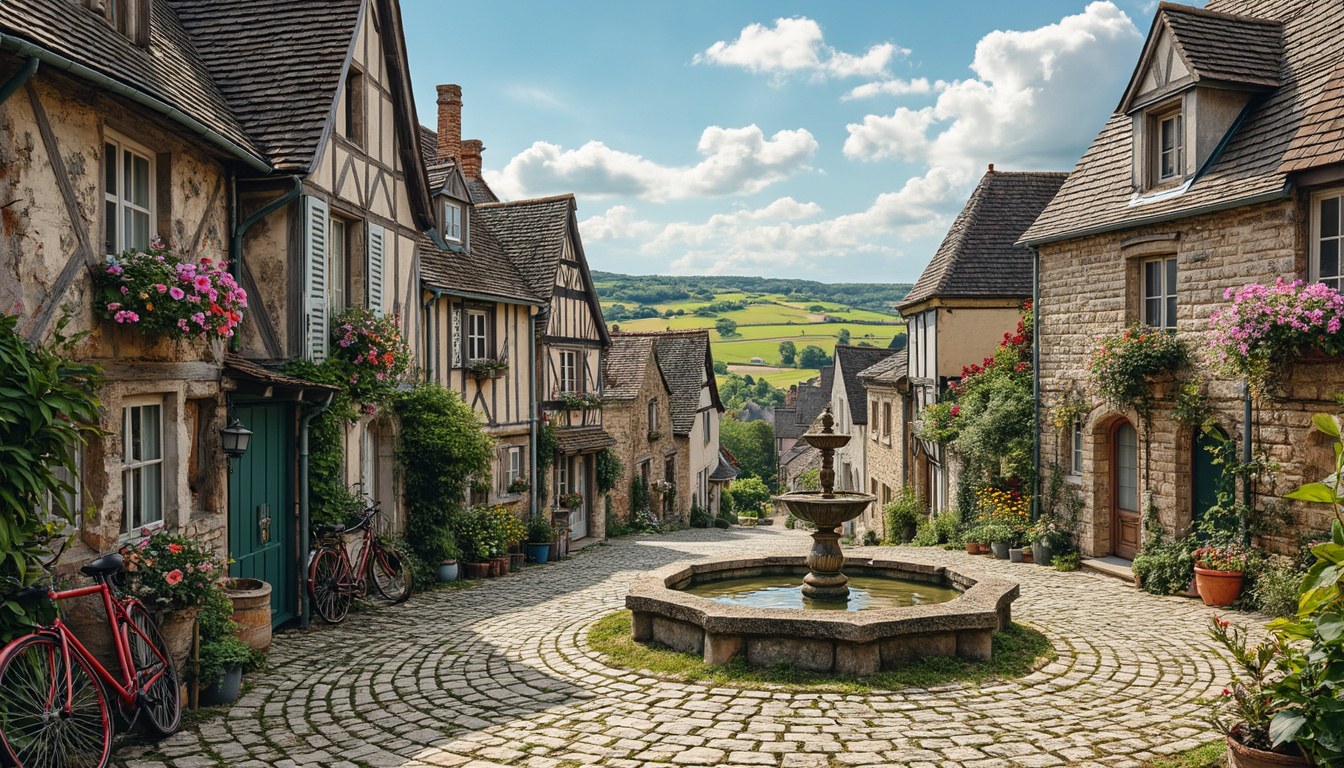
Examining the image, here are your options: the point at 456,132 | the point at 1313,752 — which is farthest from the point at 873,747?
the point at 456,132

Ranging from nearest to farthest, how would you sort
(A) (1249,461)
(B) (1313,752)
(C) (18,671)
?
(B) (1313,752) < (C) (18,671) < (A) (1249,461)

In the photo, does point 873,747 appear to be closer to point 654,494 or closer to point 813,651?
point 813,651

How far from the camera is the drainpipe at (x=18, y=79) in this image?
6.01 meters

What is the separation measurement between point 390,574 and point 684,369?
23.8 metres

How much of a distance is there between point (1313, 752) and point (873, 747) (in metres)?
2.54

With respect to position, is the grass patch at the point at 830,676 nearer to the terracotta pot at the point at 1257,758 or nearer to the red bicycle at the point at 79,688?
the terracotta pot at the point at 1257,758

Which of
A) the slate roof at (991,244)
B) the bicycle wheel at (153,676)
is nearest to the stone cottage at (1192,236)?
the slate roof at (991,244)

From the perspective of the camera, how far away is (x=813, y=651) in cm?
790

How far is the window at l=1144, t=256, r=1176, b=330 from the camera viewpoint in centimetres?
1340

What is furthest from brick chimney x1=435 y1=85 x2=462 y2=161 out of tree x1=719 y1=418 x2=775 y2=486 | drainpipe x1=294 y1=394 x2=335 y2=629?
tree x1=719 y1=418 x2=775 y2=486

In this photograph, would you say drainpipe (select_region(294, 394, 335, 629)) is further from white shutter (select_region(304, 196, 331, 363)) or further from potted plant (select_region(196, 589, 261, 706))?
potted plant (select_region(196, 589, 261, 706))

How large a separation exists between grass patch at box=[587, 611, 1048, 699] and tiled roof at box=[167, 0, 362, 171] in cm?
648

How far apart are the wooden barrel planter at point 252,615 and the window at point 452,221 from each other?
944 cm

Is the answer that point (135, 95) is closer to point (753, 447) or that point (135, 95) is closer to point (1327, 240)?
point (1327, 240)
